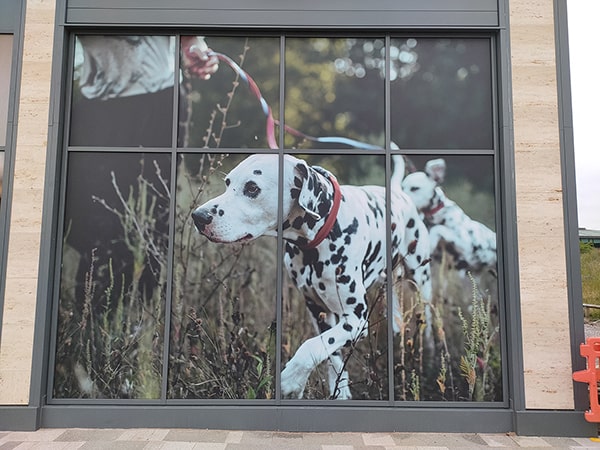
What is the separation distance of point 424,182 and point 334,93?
1.64 m

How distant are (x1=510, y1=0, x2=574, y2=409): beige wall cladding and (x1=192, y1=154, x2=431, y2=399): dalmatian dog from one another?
125cm

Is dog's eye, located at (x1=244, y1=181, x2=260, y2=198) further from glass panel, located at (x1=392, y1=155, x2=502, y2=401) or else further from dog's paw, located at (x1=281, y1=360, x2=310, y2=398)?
dog's paw, located at (x1=281, y1=360, x2=310, y2=398)

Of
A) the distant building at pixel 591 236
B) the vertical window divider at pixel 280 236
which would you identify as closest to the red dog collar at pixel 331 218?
the vertical window divider at pixel 280 236

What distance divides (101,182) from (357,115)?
3401mm

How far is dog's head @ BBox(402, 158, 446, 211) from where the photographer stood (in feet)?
19.8

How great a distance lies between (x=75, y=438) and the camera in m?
5.36

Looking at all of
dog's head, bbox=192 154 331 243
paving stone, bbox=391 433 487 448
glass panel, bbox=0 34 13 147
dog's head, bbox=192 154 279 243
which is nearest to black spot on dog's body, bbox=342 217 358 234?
dog's head, bbox=192 154 331 243

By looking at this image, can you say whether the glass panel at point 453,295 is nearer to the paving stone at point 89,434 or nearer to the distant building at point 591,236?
the distant building at point 591,236

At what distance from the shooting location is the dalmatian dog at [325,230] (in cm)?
591

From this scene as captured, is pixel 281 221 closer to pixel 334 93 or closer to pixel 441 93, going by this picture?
pixel 334 93

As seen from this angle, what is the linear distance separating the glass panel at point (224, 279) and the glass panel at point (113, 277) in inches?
10.4

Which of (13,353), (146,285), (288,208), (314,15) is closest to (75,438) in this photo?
(13,353)

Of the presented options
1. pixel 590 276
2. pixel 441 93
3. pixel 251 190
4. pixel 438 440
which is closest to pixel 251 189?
pixel 251 190

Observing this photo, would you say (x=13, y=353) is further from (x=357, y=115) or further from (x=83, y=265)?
(x=357, y=115)
